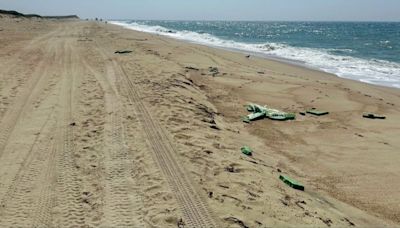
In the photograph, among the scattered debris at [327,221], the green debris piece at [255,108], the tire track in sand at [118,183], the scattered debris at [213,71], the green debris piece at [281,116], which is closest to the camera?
the tire track in sand at [118,183]

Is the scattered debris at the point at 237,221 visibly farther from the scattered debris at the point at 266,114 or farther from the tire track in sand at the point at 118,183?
the scattered debris at the point at 266,114

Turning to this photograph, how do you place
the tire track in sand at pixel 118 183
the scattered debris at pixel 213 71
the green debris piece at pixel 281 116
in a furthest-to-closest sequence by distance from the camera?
the scattered debris at pixel 213 71 → the green debris piece at pixel 281 116 → the tire track in sand at pixel 118 183

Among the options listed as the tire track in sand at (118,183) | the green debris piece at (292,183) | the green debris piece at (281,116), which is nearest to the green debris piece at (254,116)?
the green debris piece at (281,116)

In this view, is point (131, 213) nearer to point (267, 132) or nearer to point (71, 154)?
point (71, 154)

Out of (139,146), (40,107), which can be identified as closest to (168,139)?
(139,146)

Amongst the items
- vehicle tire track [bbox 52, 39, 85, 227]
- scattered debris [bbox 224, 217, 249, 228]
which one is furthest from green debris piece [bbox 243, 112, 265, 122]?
scattered debris [bbox 224, 217, 249, 228]

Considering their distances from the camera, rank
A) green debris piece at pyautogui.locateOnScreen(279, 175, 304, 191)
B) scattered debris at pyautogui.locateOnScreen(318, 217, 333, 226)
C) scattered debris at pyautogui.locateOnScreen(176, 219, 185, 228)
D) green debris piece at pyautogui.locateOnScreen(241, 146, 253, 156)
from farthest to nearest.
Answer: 1. green debris piece at pyautogui.locateOnScreen(241, 146, 253, 156)
2. green debris piece at pyautogui.locateOnScreen(279, 175, 304, 191)
3. scattered debris at pyautogui.locateOnScreen(318, 217, 333, 226)
4. scattered debris at pyautogui.locateOnScreen(176, 219, 185, 228)

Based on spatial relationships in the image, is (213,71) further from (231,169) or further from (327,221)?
(327,221)

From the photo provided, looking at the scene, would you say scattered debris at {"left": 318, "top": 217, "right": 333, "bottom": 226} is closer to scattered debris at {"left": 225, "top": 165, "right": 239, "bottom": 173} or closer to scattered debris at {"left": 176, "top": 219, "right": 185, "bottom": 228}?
scattered debris at {"left": 225, "top": 165, "right": 239, "bottom": 173}

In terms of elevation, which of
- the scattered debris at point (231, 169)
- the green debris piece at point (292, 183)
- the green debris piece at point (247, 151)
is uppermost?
the scattered debris at point (231, 169)
